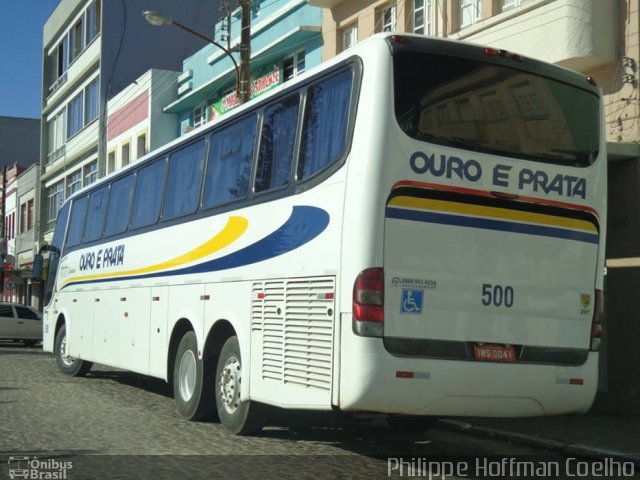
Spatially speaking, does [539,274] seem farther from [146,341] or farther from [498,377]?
[146,341]

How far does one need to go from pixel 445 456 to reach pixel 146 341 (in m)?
5.05

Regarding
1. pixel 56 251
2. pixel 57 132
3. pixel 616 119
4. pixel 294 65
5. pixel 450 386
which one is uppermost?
pixel 57 132

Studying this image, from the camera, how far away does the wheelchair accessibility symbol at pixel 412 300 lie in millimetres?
7199

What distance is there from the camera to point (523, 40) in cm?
1330

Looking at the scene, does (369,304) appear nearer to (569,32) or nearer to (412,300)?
(412,300)

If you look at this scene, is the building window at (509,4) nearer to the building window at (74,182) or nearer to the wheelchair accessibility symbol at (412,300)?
the wheelchair accessibility symbol at (412,300)

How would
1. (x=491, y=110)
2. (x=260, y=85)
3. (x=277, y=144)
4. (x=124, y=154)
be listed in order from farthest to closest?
(x=124, y=154) < (x=260, y=85) < (x=277, y=144) < (x=491, y=110)

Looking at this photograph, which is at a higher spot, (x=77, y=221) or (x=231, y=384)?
(x=77, y=221)

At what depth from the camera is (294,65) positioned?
74.2 ft

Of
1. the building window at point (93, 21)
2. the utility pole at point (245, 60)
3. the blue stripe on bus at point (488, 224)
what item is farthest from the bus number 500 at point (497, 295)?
the building window at point (93, 21)

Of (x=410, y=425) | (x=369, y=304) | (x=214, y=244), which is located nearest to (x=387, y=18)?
(x=214, y=244)

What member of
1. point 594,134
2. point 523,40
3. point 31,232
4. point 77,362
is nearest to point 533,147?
point 594,134

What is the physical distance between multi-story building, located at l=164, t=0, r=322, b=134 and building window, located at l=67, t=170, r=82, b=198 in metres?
11.2

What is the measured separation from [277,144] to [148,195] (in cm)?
445
